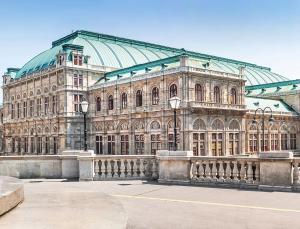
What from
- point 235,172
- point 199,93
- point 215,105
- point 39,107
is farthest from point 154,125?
point 235,172

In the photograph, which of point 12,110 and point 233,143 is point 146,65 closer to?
point 233,143

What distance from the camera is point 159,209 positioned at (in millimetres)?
10016

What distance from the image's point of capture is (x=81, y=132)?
5962 cm

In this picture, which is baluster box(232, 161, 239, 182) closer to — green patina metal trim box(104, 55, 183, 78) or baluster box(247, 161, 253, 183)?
baluster box(247, 161, 253, 183)

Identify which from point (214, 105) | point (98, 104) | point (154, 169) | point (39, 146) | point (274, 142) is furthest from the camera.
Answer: point (39, 146)

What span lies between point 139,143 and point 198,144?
8.71m

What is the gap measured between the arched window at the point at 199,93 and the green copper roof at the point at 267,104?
52.0 feet

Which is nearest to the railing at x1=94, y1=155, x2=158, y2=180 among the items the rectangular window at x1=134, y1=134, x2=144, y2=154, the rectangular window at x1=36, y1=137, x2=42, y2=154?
the rectangular window at x1=134, y1=134, x2=144, y2=154

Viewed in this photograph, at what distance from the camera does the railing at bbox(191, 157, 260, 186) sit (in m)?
14.0

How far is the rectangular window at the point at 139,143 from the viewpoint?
50.3m

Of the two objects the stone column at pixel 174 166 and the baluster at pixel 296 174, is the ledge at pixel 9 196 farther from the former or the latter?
the baluster at pixel 296 174

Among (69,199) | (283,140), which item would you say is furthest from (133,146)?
(69,199)

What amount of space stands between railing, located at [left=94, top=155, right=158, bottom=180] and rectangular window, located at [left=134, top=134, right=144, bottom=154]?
107 feet

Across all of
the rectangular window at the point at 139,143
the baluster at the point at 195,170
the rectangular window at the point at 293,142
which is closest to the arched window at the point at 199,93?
the rectangular window at the point at 139,143
